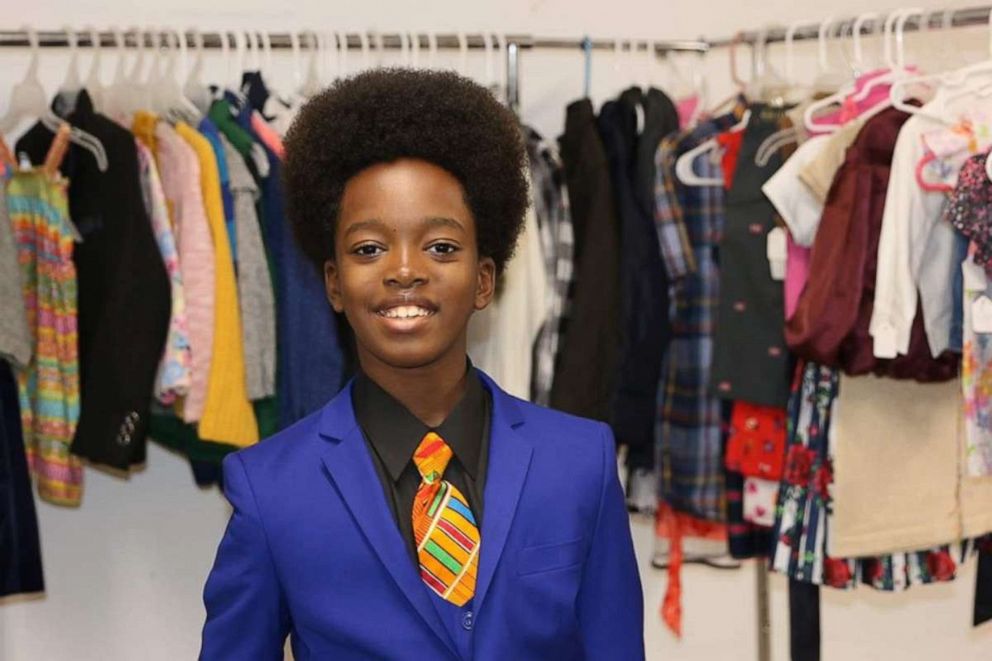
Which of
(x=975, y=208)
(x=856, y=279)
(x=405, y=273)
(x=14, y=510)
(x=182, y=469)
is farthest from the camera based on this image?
(x=182, y=469)

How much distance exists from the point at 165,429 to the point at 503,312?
2.20ft

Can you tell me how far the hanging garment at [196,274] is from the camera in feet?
7.34

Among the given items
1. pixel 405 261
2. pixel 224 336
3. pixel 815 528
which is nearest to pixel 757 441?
pixel 815 528

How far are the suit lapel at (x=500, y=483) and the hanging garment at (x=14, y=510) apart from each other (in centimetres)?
127

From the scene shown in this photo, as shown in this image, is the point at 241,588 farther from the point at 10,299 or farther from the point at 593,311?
the point at 593,311

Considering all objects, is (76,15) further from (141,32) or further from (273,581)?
(273,581)

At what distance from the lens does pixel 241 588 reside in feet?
3.98

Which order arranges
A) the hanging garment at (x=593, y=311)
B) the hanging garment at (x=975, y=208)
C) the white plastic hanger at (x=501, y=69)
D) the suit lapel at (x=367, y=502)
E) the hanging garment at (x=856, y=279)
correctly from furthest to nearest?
1. the white plastic hanger at (x=501, y=69)
2. the hanging garment at (x=593, y=311)
3. the hanging garment at (x=856, y=279)
4. the hanging garment at (x=975, y=208)
5. the suit lapel at (x=367, y=502)

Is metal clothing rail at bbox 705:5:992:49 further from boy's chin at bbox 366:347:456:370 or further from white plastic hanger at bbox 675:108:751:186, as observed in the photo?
boy's chin at bbox 366:347:456:370

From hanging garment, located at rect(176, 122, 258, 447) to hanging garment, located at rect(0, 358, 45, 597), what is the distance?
321mm

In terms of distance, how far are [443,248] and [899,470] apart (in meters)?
1.30

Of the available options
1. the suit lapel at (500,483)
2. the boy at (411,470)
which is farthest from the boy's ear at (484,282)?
the suit lapel at (500,483)

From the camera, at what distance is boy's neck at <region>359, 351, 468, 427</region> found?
125 cm

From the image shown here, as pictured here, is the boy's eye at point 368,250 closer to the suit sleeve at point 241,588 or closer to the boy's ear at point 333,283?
the boy's ear at point 333,283
